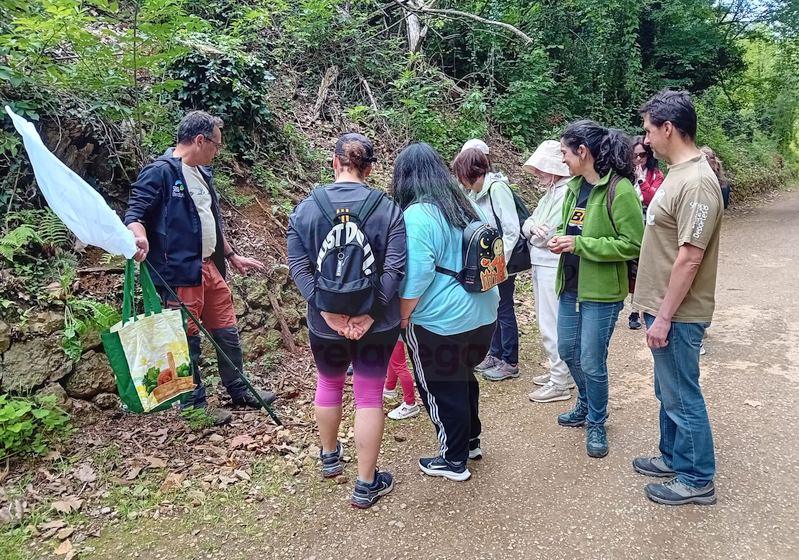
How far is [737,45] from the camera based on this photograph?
15.4 m

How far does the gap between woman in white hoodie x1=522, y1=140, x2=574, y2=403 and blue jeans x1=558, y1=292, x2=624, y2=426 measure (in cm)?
51

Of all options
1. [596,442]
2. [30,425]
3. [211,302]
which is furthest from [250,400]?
[596,442]

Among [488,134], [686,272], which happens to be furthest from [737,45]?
[686,272]

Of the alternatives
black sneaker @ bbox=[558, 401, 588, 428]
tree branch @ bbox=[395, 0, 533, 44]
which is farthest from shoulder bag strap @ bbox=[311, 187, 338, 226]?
tree branch @ bbox=[395, 0, 533, 44]

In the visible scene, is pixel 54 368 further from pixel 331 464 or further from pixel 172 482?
pixel 331 464

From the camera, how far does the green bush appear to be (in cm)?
317

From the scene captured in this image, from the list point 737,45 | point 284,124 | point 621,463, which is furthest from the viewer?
point 737,45

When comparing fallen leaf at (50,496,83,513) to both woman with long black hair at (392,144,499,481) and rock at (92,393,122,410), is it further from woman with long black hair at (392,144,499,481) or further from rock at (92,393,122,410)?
woman with long black hair at (392,144,499,481)

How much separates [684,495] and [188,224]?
361 cm

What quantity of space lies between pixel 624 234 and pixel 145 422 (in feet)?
11.8

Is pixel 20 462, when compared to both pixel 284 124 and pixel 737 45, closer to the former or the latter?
pixel 284 124

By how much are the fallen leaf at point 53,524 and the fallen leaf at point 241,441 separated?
3.43 feet

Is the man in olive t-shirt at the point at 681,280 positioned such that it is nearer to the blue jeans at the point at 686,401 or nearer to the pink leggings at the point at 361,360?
the blue jeans at the point at 686,401

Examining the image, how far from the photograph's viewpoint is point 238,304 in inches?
189
